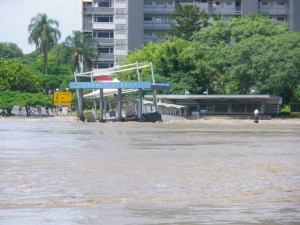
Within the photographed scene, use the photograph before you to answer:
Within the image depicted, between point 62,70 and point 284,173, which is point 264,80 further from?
point 284,173

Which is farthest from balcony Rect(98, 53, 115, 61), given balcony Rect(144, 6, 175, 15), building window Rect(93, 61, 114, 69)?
balcony Rect(144, 6, 175, 15)

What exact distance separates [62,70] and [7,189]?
351ft

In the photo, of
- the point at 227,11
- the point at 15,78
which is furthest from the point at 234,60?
the point at 227,11

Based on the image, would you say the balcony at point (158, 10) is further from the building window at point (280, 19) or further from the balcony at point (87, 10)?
the building window at point (280, 19)

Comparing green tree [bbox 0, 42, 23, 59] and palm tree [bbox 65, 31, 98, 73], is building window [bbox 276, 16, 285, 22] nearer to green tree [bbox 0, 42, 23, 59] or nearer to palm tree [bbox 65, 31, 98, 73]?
palm tree [bbox 65, 31, 98, 73]

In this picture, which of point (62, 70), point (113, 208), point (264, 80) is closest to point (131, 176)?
point (113, 208)

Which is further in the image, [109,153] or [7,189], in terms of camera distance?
[109,153]

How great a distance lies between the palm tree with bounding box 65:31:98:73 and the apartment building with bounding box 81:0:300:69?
10.6 feet

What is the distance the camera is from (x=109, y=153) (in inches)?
1286

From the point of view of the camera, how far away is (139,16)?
11594 centimetres

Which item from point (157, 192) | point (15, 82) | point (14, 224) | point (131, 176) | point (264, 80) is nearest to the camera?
point (14, 224)

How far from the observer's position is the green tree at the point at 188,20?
Result: 106m

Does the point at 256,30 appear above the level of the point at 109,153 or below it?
above

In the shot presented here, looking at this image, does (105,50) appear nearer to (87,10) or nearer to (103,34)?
(103,34)
